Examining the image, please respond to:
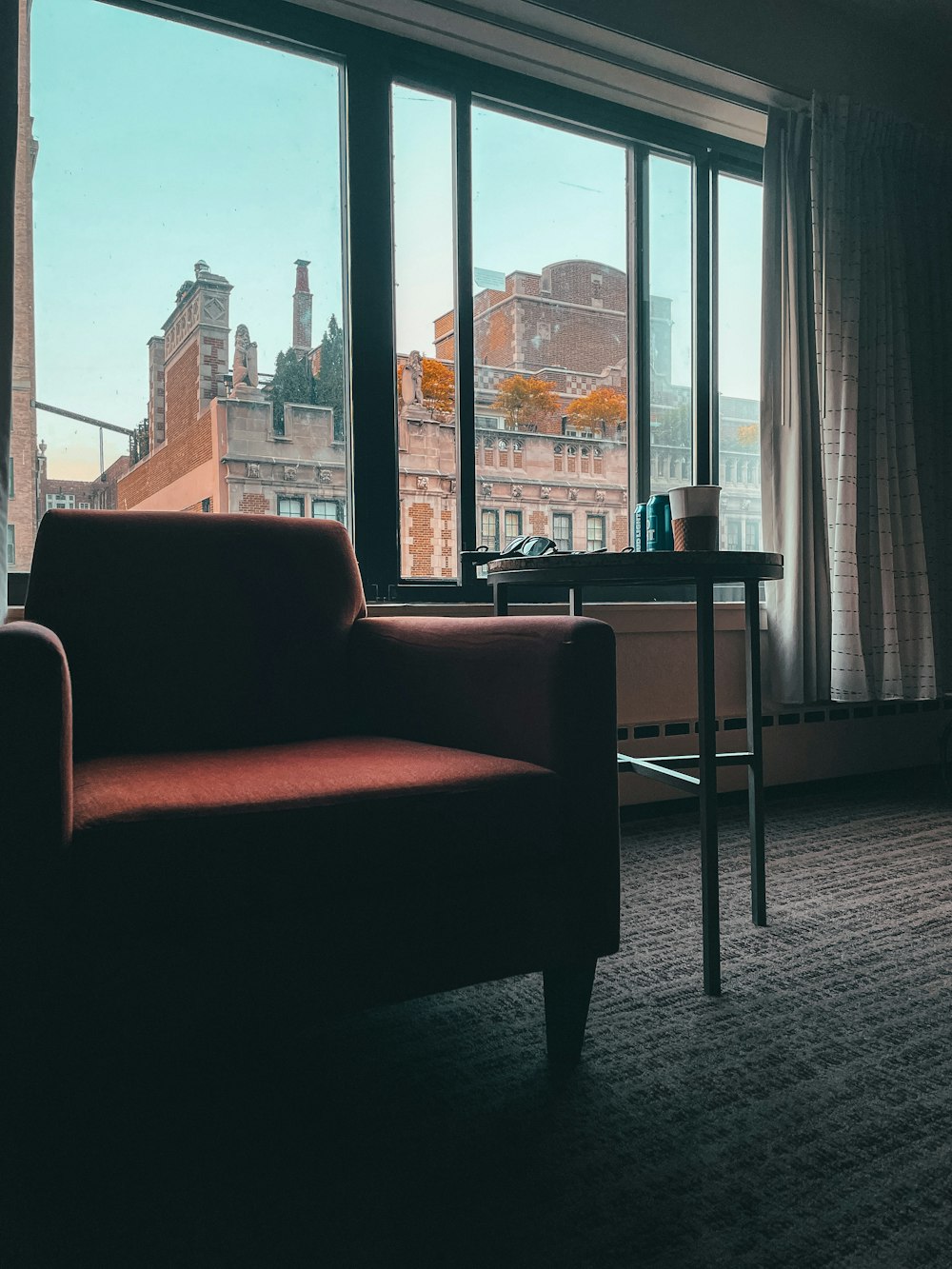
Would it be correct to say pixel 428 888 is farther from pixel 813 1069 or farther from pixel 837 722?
pixel 837 722

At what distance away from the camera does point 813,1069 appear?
121 centimetres

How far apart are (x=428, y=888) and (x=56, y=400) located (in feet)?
5.36

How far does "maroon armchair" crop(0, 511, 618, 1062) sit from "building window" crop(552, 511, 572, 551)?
1.28 m

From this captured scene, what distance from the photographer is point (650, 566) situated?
1505 mm

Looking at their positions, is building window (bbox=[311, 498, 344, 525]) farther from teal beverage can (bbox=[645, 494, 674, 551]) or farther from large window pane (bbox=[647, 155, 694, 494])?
large window pane (bbox=[647, 155, 694, 494])

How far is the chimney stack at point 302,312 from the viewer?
96.6 inches

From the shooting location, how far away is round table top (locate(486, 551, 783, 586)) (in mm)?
1499

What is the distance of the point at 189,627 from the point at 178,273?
3.93ft

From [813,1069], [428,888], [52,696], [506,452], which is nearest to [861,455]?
[506,452]

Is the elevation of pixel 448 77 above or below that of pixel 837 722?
above

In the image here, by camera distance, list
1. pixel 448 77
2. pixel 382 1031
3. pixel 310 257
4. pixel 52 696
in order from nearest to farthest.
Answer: pixel 52 696, pixel 382 1031, pixel 310 257, pixel 448 77

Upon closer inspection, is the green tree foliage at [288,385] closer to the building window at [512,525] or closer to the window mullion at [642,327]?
the building window at [512,525]

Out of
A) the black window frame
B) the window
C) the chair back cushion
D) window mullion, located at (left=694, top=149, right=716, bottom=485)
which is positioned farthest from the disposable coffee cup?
window mullion, located at (left=694, top=149, right=716, bottom=485)

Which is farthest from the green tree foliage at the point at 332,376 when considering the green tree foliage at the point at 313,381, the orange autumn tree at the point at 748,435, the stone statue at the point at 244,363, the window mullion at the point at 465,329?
the orange autumn tree at the point at 748,435
